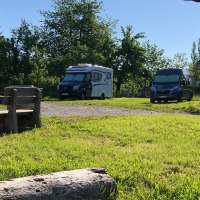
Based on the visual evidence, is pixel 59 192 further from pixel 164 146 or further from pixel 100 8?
pixel 100 8

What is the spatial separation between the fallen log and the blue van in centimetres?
2243

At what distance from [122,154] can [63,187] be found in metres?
2.57

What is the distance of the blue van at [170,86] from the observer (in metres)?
26.8

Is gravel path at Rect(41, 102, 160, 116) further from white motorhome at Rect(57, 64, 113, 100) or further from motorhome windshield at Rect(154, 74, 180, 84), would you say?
white motorhome at Rect(57, 64, 113, 100)

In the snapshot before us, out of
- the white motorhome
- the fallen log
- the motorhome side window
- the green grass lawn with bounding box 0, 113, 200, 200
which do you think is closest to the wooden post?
the green grass lawn with bounding box 0, 113, 200, 200

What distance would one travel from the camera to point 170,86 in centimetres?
2686

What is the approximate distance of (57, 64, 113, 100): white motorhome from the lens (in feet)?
94.4

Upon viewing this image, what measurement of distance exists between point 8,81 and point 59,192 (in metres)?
43.2

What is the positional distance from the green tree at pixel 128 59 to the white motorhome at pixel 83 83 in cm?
1624

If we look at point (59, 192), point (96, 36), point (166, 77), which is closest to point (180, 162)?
point (59, 192)

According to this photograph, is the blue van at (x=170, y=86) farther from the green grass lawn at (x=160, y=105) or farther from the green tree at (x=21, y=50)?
the green tree at (x=21, y=50)

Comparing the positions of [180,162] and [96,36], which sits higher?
[96,36]

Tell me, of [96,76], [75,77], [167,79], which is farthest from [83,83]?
[167,79]

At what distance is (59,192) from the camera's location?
12.7 ft
